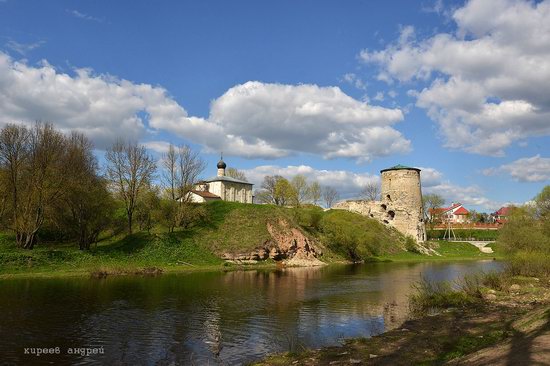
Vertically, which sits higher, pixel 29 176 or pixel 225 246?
pixel 29 176

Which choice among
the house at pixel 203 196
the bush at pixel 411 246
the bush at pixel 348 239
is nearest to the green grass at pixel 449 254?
the bush at pixel 411 246

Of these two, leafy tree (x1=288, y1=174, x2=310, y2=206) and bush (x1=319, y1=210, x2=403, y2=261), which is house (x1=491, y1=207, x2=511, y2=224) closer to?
bush (x1=319, y1=210, x2=403, y2=261)

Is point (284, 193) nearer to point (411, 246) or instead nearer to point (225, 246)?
point (411, 246)

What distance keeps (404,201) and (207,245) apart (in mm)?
41778

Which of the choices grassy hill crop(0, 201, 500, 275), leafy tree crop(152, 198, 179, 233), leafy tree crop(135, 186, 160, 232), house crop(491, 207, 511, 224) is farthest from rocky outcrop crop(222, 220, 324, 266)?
house crop(491, 207, 511, 224)

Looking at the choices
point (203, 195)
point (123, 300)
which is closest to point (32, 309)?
point (123, 300)

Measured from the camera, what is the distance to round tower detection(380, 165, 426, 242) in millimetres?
73056

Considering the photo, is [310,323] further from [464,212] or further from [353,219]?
[464,212]

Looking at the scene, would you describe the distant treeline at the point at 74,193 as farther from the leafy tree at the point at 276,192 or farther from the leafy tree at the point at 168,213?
the leafy tree at the point at 276,192

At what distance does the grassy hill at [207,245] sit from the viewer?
32.3 meters

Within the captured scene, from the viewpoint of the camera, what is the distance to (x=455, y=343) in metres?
12.0

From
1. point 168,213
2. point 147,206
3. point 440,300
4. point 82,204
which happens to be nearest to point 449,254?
point 168,213

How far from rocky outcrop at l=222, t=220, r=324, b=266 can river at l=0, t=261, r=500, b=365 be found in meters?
15.2

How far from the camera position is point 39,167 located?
33.9m
